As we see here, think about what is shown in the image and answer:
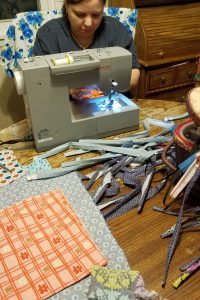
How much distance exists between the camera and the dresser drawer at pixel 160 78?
6.73 feet

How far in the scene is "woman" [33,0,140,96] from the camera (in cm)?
124

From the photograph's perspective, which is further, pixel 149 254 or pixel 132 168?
pixel 132 168

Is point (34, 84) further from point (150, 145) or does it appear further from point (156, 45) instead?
point (156, 45)

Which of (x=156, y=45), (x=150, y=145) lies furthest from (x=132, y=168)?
(x=156, y=45)

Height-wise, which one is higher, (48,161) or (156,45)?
(156,45)

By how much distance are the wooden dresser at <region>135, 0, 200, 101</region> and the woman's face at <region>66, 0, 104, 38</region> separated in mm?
696

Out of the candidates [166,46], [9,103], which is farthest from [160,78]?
[9,103]

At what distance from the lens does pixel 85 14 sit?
1.24 m

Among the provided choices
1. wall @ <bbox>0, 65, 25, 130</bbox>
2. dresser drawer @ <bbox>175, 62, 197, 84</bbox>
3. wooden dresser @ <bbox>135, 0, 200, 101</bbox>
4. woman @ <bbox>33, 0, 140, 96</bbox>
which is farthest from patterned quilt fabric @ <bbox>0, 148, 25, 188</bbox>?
dresser drawer @ <bbox>175, 62, 197, 84</bbox>

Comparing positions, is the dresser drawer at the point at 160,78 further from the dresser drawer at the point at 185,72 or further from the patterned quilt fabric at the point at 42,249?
the patterned quilt fabric at the point at 42,249

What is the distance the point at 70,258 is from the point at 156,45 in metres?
1.72

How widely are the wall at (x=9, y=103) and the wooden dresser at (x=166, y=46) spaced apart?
91 centimetres

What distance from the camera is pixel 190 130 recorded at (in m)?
0.74

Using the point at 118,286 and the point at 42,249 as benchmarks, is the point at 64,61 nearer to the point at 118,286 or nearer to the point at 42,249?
the point at 42,249
